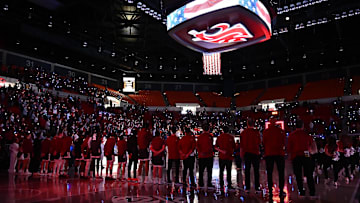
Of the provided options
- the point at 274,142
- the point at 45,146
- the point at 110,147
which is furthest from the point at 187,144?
the point at 45,146

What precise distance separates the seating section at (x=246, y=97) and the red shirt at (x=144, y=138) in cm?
2823

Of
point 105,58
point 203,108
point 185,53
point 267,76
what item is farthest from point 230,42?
point 267,76

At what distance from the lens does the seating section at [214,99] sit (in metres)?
37.1

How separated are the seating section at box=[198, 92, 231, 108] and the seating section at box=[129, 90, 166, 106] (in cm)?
595

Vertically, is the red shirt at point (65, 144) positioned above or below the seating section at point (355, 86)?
below

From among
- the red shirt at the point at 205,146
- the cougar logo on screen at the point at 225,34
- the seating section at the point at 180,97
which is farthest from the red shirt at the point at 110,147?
the seating section at the point at 180,97

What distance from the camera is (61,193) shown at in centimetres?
685

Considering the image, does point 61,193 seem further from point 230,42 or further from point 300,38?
point 300,38

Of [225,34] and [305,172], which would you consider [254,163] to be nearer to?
[305,172]

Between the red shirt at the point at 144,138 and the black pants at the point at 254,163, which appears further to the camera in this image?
the red shirt at the point at 144,138

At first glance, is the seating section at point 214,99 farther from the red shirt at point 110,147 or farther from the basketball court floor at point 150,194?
the basketball court floor at point 150,194

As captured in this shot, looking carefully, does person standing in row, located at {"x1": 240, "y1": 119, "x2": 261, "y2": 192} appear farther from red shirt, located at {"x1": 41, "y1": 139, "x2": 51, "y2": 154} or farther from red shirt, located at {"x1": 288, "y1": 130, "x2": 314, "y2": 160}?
red shirt, located at {"x1": 41, "y1": 139, "x2": 51, "y2": 154}

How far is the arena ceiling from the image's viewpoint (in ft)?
61.7

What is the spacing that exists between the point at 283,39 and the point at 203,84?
55.1ft
